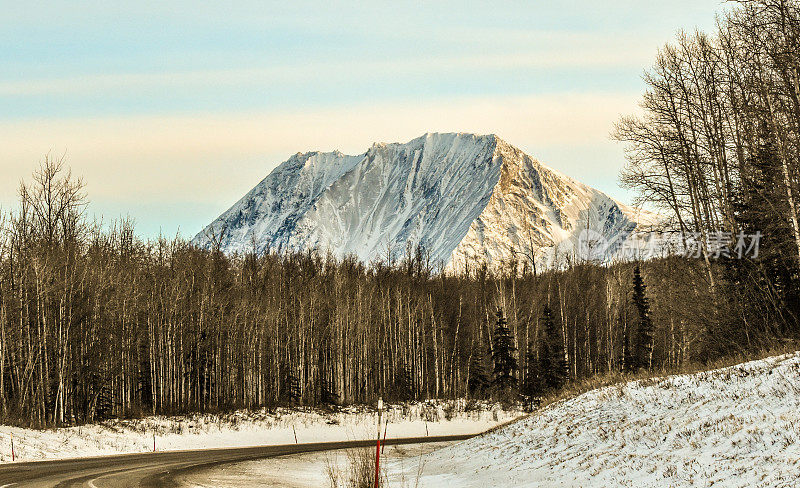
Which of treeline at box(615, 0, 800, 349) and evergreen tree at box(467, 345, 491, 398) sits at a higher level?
treeline at box(615, 0, 800, 349)

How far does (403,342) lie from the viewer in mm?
69250

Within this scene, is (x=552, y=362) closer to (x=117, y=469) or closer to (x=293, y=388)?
(x=293, y=388)

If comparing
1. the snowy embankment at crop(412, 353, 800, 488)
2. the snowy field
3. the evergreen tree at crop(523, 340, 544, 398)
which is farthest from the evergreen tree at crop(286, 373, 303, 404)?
the snowy embankment at crop(412, 353, 800, 488)

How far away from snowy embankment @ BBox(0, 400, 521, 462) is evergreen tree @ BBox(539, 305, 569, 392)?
5.24 metres

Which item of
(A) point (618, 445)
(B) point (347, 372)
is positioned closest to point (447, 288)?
(B) point (347, 372)

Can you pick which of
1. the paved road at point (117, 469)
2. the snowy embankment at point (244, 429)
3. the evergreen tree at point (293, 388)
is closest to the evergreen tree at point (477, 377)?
the snowy embankment at point (244, 429)

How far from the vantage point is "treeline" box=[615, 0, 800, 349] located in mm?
23297

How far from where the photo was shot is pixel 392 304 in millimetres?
79625

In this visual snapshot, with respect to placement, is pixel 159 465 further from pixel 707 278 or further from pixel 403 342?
pixel 403 342

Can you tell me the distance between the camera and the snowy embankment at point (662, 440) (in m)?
12.6

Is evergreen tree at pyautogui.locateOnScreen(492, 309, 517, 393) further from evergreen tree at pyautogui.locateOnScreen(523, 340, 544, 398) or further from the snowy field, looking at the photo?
the snowy field

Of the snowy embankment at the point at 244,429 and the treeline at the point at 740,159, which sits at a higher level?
the treeline at the point at 740,159

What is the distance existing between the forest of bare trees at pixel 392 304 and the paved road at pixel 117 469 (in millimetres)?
10005

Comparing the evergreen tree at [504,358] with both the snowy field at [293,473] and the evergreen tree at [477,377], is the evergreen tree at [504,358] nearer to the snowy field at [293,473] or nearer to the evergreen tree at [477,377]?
the evergreen tree at [477,377]
